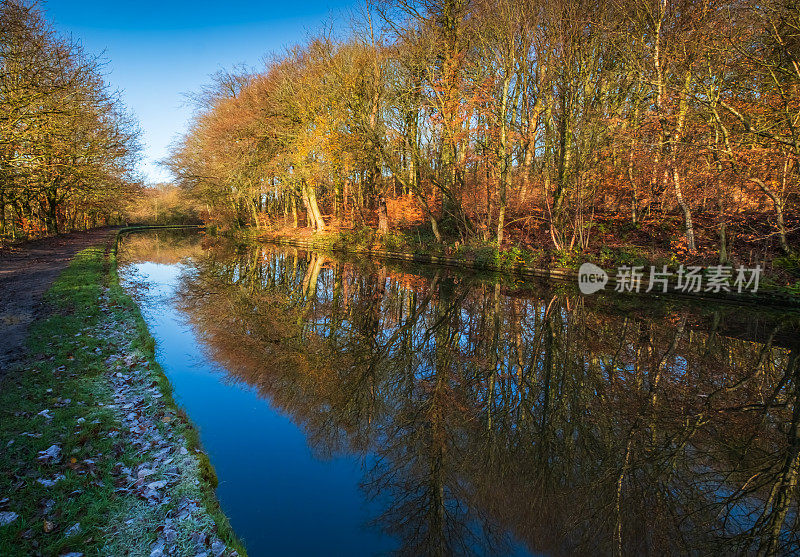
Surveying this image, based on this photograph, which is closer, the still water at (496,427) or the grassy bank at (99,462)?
the grassy bank at (99,462)

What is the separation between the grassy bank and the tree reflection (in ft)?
5.11

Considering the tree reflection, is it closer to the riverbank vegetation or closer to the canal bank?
the canal bank

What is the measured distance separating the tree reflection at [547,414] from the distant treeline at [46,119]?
41.2ft

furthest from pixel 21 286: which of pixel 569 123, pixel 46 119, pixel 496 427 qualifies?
pixel 569 123

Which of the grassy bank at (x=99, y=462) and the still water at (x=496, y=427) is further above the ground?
the grassy bank at (x=99, y=462)

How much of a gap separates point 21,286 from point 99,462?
1068 cm

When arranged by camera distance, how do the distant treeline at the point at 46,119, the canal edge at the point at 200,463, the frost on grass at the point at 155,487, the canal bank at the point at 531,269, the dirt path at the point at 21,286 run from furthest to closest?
the distant treeline at the point at 46,119, the canal bank at the point at 531,269, the dirt path at the point at 21,286, the canal edge at the point at 200,463, the frost on grass at the point at 155,487

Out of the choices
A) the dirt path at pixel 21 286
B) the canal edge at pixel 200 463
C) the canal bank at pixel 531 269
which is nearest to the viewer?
the canal edge at pixel 200 463

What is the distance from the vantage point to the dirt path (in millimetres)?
6281

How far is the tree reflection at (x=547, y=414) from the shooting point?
3473 millimetres

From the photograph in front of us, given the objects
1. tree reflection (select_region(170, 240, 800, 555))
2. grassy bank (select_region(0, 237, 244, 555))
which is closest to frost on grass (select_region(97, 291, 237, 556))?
grassy bank (select_region(0, 237, 244, 555))

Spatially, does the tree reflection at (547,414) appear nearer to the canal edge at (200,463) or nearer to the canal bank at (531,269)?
the canal edge at (200,463)

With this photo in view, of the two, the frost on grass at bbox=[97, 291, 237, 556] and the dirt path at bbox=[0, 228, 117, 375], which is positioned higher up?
the dirt path at bbox=[0, 228, 117, 375]

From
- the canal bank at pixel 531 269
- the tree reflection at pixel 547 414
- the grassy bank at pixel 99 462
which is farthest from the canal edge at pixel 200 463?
the canal bank at pixel 531 269
